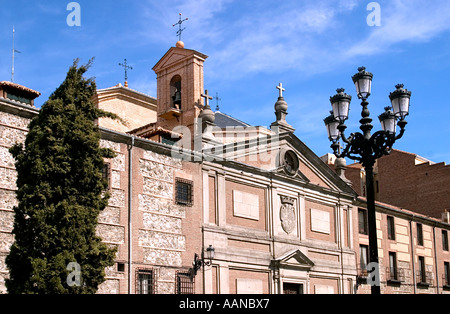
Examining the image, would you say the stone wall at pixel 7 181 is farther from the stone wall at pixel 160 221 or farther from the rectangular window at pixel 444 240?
the rectangular window at pixel 444 240

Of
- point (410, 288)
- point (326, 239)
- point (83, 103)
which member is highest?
point (83, 103)

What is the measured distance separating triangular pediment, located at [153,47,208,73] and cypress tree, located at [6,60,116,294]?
37.0 feet

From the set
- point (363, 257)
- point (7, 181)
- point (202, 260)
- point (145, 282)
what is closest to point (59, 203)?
point (7, 181)

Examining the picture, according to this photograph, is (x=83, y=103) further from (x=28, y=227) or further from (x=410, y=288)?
(x=410, y=288)

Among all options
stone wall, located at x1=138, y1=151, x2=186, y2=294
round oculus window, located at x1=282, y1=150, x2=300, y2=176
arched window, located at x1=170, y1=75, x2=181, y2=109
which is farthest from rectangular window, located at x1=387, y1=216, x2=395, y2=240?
stone wall, located at x1=138, y1=151, x2=186, y2=294

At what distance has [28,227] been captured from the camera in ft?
48.0

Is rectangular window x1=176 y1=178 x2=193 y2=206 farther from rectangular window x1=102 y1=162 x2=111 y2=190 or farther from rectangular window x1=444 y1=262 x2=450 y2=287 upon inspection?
rectangular window x1=444 y1=262 x2=450 y2=287

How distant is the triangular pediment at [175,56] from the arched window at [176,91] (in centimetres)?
70

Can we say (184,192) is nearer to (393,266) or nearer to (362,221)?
(362,221)

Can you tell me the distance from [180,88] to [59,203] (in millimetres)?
13756

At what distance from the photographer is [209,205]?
2259 centimetres
